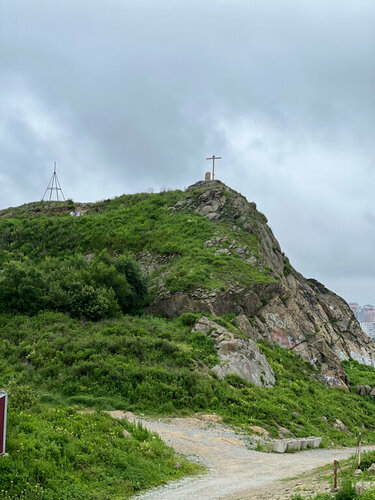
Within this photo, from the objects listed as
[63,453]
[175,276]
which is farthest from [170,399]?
[175,276]

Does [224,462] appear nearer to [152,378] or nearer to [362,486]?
[362,486]

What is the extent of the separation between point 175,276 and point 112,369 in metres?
13.1

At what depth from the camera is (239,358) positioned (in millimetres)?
26281

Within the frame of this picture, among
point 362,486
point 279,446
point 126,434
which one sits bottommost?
point 279,446

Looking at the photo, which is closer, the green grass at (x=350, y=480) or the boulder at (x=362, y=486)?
the green grass at (x=350, y=480)

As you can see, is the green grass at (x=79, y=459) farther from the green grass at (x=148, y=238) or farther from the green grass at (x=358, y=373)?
the green grass at (x=358, y=373)

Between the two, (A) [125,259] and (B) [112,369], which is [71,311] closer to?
(A) [125,259]

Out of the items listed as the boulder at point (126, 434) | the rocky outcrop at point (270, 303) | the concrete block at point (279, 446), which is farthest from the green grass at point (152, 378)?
the boulder at point (126, 434)

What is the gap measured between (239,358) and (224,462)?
1080cm

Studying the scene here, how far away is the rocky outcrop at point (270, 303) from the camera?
1277 inches

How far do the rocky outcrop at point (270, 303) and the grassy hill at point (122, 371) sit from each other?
776 mm

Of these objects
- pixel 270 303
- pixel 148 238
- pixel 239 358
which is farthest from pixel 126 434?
pixel 148 238

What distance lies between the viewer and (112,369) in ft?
72.0

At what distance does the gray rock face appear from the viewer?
→ 25547mm
